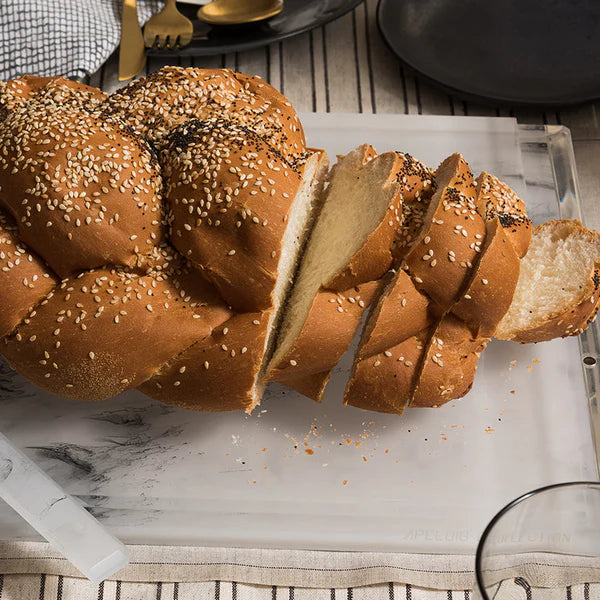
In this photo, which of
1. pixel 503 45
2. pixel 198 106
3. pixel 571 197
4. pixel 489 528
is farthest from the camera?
pixel 503 45

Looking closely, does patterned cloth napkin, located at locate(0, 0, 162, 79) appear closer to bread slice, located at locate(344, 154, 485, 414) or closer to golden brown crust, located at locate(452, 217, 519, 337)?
bread slice, located at locate(344, 154, 485, 414)

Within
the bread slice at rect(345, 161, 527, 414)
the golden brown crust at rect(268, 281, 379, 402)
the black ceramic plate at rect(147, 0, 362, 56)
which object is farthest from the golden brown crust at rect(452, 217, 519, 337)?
the black ceramic plate at rect(147, 0, 362, 56)

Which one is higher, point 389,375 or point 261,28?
point 261,28

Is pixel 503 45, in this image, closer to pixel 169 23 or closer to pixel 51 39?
pixel 169 23

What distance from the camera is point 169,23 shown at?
2.76m

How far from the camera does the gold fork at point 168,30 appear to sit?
2.76m

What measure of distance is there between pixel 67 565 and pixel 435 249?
114 cm

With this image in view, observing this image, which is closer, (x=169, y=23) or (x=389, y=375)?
(x=389, y=375)

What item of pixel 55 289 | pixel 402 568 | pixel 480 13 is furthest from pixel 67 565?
pixel 480 13

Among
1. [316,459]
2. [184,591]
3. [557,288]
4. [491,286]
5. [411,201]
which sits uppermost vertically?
[411,201]

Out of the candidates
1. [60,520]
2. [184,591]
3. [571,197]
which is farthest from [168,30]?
[184,591]

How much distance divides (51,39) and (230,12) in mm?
639

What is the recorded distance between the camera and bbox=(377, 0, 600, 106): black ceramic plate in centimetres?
276

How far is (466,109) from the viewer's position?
282 centimetres
